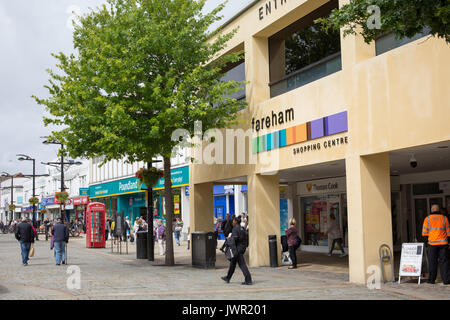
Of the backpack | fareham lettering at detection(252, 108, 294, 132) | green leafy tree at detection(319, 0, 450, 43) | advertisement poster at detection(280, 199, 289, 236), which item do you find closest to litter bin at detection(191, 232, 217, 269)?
fareham lettering at detection(252, 108, 294, 132)

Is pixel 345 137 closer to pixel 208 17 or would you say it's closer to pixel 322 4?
pixel 322 4

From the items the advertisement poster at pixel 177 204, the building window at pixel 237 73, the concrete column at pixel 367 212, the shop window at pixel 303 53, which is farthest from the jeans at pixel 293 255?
the advertisement poster at pixel 177 204

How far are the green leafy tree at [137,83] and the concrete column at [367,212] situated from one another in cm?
532

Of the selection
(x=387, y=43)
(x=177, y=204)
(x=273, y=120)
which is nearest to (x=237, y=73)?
(x=273, y=120)

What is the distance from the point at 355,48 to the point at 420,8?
5797 millimetres

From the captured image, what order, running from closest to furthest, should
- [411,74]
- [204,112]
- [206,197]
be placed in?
[411,74], [204,112], [206,197]

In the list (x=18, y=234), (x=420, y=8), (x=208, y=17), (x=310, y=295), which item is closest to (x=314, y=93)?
(x=208, y=17)

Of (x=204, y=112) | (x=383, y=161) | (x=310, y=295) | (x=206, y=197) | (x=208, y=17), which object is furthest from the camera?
(x=206, y=197)

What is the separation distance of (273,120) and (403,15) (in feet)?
30.2

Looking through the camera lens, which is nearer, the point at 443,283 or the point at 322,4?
the point at 443,283

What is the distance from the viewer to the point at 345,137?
1355 centimetres

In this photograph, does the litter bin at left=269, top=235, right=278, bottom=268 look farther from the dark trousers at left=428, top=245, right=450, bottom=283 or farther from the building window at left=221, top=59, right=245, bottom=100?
the dark trousers at left=428, top=245, right=450, bottom=283

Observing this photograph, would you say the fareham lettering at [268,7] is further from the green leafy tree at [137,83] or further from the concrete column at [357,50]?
the concrete column at [357,50]

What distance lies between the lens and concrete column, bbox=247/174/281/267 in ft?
57.6
